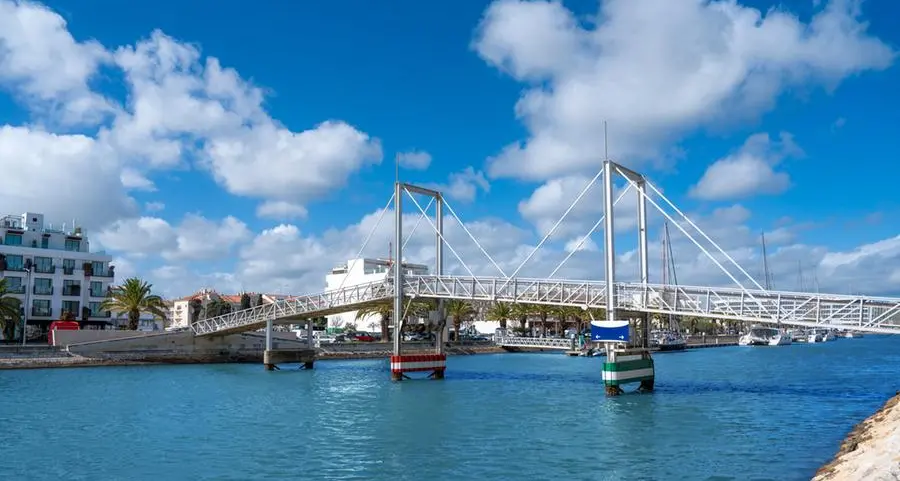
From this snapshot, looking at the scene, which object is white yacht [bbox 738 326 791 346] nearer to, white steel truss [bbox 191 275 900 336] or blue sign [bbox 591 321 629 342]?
white steel truss [bbox 191 275 900 336]

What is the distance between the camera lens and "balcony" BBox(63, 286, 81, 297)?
87.2 m

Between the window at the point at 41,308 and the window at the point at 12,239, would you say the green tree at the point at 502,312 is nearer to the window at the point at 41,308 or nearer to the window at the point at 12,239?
the window at the point at 41,308

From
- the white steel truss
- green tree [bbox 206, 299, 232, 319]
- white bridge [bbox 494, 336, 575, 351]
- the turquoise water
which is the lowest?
the turquoise water

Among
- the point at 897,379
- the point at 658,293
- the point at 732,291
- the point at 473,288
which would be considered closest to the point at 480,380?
the point at 473,288

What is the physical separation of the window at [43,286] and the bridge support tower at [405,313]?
159 feet

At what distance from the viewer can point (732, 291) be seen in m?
39.9

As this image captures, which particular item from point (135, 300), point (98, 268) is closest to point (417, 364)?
point (135, 300)

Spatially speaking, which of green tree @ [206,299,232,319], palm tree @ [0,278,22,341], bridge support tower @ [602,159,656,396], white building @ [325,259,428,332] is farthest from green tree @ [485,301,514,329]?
bridge support tower @ [602,159,656,396]

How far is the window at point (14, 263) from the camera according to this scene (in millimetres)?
83312

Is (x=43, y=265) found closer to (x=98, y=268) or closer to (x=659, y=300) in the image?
(x=98, y=268)

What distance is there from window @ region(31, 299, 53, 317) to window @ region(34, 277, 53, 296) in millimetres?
786

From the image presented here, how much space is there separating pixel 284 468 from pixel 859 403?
32280 millimetres

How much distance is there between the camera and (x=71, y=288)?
87.9m

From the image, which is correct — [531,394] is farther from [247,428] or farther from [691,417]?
[247,428]
